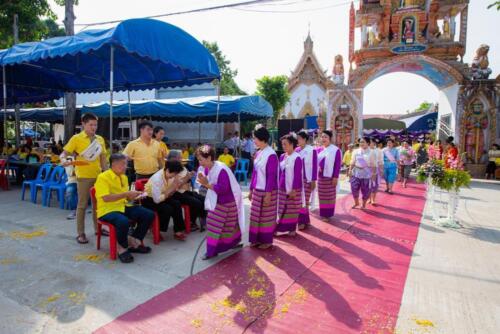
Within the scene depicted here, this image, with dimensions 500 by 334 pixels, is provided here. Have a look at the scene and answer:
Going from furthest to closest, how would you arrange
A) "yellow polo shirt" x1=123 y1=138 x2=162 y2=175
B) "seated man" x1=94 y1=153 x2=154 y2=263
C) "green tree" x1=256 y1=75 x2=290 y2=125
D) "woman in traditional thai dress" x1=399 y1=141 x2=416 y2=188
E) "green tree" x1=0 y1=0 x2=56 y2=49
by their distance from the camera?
"green tree" x1=256 y1=75 x2=290 y2=125, "green tree" x1=0 y1=0 x2=56 y2=49, "woman in traditional thai dress" x1=399 y1=141 x2=416 y2=188, "yellow polo shirt" x1=123 y1=138 x2=162 y2=175, "seated man" x1=94 y1=153 x2=154 y2=263

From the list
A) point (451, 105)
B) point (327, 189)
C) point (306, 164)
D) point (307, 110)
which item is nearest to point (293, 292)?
point (306, 164)

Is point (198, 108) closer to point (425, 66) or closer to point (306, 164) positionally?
point (306, 164)

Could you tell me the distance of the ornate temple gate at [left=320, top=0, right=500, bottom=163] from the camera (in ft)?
43.4

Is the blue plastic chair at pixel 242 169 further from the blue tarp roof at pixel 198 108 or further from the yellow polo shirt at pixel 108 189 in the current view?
the yellow polo shirt at pixel 108 189

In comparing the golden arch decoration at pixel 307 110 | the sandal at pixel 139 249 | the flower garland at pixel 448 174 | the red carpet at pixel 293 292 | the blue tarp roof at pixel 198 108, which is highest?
the golden arch decoration at pixel 307 110

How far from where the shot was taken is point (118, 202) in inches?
144

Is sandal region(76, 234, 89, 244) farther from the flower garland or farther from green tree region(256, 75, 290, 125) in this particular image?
green tree region(256, 75, 290, 125)

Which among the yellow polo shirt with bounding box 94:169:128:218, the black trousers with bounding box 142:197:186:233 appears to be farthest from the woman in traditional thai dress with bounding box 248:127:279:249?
the yellow polo shirt with bounding box 94:169:128:218

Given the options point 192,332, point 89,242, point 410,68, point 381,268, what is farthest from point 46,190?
point 410,68

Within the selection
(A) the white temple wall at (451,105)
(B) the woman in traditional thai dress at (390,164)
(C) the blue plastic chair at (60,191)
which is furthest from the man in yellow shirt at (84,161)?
(A) the white temple wall at (451,105)

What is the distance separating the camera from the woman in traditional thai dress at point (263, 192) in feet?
12.6

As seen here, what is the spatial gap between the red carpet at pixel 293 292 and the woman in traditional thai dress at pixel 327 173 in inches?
35.4

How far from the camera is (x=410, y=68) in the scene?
47.7 feet

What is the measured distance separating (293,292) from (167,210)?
2.01 meters
